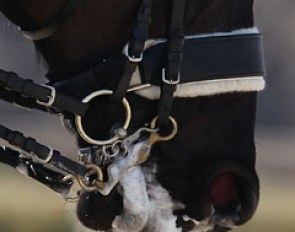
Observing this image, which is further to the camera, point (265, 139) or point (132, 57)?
point (265, 139)

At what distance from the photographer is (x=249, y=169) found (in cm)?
213

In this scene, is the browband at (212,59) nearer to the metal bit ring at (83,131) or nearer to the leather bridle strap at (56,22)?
the metal bit ring at (83,131)

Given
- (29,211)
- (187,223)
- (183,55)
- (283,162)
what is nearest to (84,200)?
(187,223)

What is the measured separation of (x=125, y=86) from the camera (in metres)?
2.09

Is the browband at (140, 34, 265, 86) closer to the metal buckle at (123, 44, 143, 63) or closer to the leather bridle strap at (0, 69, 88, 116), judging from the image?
the metal buckle at (123, 44, 143, 63)

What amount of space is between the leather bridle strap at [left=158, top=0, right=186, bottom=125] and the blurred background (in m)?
3.40

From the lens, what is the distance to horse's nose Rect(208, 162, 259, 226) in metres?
2.11

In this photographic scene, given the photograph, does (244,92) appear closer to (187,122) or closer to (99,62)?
(187,122)

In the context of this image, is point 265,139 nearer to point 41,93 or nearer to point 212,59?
point 212,59

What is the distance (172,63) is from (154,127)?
0.14 metres

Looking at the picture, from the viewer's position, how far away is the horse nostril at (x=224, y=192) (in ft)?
6.96

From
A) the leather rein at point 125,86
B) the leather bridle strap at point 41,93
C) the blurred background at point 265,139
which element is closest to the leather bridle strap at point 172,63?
the leather rein at point 125,86

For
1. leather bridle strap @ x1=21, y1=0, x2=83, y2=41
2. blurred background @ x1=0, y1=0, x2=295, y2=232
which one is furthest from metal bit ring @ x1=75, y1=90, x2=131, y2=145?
blurred background @ x1=0, y1=0, x2=295, y2=232

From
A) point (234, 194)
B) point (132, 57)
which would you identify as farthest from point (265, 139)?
point (132, 57)
